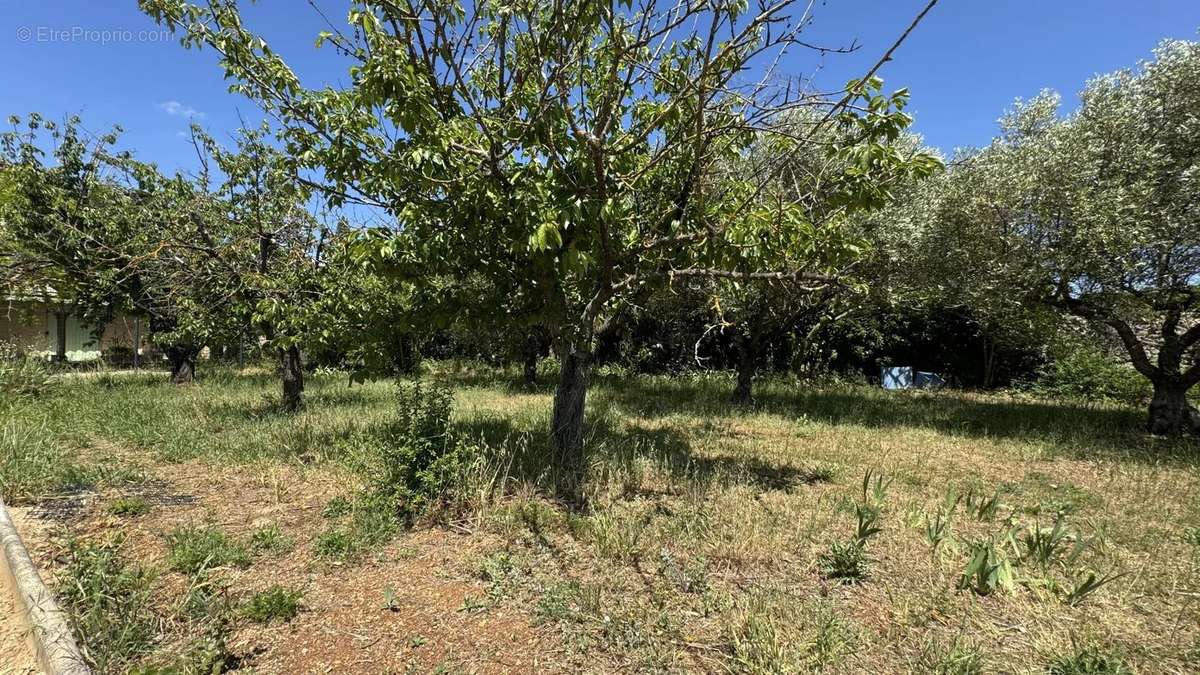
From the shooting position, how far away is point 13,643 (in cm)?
267

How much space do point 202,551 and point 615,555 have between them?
2.66 metres

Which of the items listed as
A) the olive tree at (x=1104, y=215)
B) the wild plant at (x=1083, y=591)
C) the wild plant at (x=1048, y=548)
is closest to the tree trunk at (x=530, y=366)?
the olive tree at (x=1104, y=215)

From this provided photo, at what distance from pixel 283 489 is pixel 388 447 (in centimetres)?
117

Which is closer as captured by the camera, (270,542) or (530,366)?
(270,542)

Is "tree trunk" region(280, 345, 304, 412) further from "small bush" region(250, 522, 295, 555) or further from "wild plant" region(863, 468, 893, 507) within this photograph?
"wild plant" region(863, 468, 893, 507)

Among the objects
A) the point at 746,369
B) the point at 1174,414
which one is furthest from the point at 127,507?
the point at 1174,414

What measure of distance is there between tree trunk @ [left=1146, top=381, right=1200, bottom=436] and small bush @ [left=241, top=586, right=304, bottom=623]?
11.4m

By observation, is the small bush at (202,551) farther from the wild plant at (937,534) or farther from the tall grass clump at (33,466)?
the wild plant at (937,534)

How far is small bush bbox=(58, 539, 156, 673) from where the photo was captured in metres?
2.44

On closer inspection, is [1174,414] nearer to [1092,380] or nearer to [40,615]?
[1092,380]

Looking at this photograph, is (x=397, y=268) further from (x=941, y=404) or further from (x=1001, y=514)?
(x=941, y=404)

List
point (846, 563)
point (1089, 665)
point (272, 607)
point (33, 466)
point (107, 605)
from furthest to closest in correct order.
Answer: point (33, 466) < point (846, 563) < point (272, 607) < point (107, 605) < point (1089, 665)

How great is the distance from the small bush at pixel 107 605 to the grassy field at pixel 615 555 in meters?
0.02

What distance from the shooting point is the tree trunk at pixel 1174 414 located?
26.7 feet
